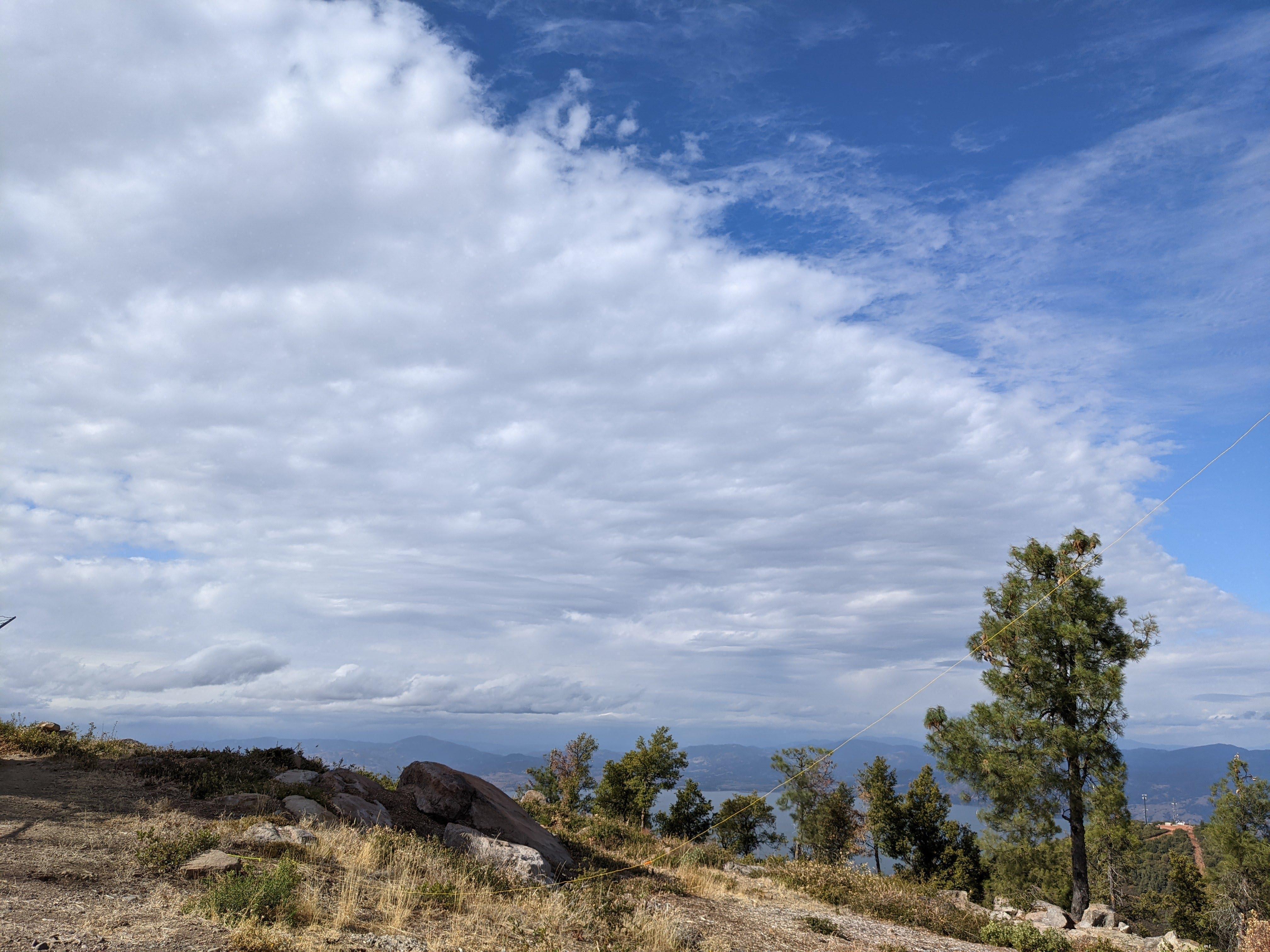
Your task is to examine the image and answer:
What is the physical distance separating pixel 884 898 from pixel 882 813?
1336 inches

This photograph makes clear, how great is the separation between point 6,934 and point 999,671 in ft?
103

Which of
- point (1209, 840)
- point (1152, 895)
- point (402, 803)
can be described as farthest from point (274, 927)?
point (1152, 895)

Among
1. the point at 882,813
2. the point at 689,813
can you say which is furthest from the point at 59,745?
the point at 882,813

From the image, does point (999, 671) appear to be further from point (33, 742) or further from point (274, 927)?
point (33, 742)

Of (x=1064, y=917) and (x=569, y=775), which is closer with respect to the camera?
(x=1064, y=917)

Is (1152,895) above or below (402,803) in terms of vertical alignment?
below

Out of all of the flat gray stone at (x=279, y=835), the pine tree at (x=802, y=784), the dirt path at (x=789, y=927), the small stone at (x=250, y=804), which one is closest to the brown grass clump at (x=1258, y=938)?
the dirt path at (x=789, y=927)

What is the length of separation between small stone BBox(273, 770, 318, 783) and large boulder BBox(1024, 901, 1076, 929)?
70.9ft

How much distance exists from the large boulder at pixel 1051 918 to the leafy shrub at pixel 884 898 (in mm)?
3509

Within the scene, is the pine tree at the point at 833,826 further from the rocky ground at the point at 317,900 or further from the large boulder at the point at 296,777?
the large boulder at the point at 296,777

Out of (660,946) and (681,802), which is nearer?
(660,946)

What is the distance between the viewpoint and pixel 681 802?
49.9m

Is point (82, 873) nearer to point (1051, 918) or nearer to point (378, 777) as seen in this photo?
point (378, 777)

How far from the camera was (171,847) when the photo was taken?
11.3 meters
